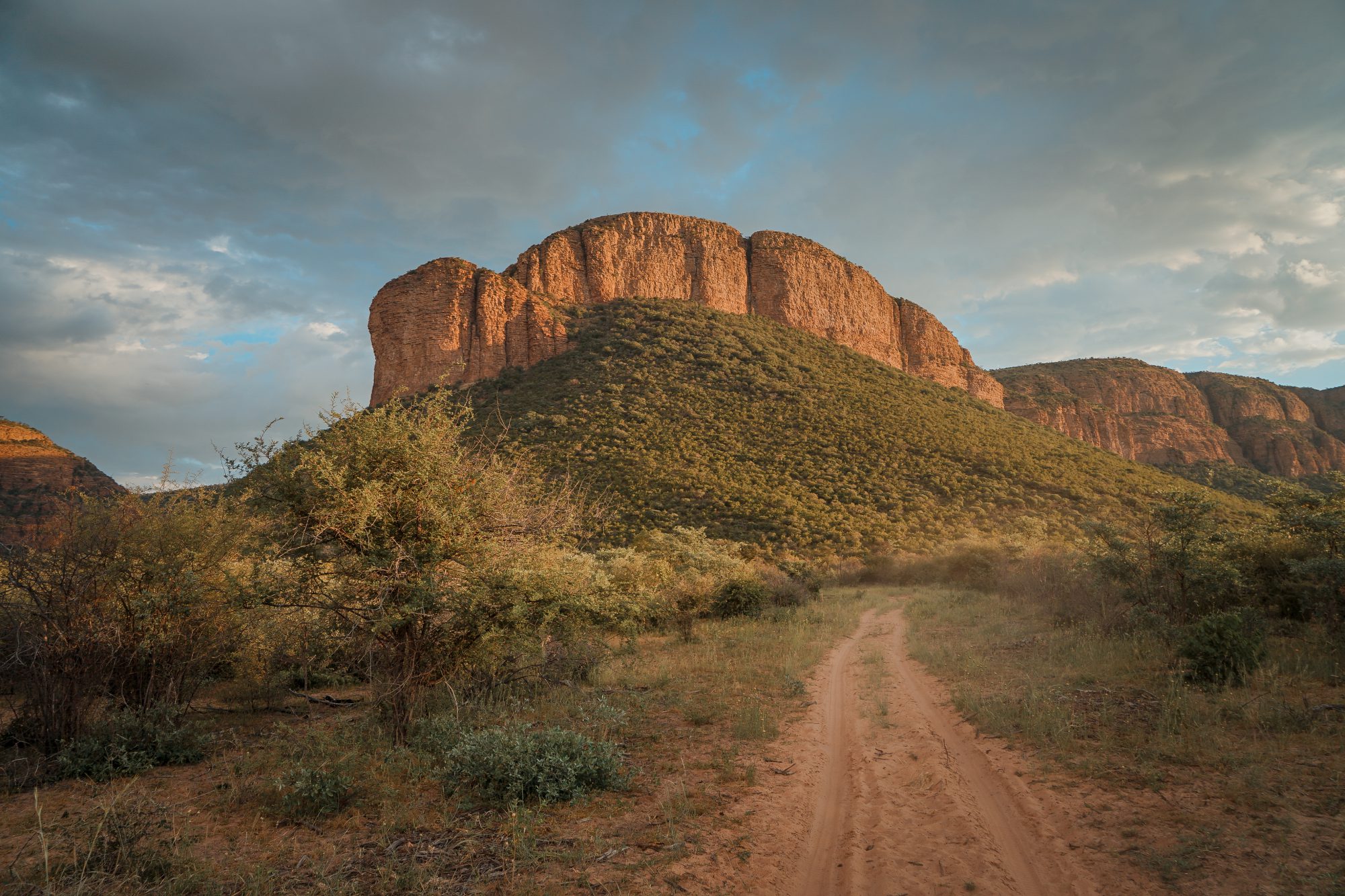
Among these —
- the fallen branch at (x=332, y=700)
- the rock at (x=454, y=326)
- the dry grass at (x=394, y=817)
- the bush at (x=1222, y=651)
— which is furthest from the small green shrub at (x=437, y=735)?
the rock at (x=454, y=326)

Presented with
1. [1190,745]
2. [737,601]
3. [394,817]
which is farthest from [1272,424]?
[394,817]

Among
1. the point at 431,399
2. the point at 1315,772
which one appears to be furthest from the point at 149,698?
the point at 1315,772

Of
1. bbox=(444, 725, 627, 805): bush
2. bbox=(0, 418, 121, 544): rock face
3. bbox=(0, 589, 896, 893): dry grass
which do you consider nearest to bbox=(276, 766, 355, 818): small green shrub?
bbox=(0, 589, 896, 893): dry grass

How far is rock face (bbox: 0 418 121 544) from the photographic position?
30953 mm

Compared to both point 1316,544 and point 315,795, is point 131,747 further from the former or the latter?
point 1316,544

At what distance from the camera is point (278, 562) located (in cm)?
650

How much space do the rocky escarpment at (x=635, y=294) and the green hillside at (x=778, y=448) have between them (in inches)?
212

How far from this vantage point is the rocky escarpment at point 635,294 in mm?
46500

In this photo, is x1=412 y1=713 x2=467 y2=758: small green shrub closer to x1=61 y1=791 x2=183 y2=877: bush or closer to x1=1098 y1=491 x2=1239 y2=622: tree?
x1=61 y1=791 x2=183 y2=877: bush

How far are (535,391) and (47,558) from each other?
108 feet

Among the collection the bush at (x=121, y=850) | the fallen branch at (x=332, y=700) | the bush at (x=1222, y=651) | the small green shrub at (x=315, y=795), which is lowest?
the fallen branch at (x=332, y=700)

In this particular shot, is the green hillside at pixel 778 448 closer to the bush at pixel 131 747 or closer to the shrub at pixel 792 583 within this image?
the shrub at pixel 792 583

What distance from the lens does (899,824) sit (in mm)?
4676

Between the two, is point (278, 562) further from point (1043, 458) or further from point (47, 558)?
point (1043, 458)
